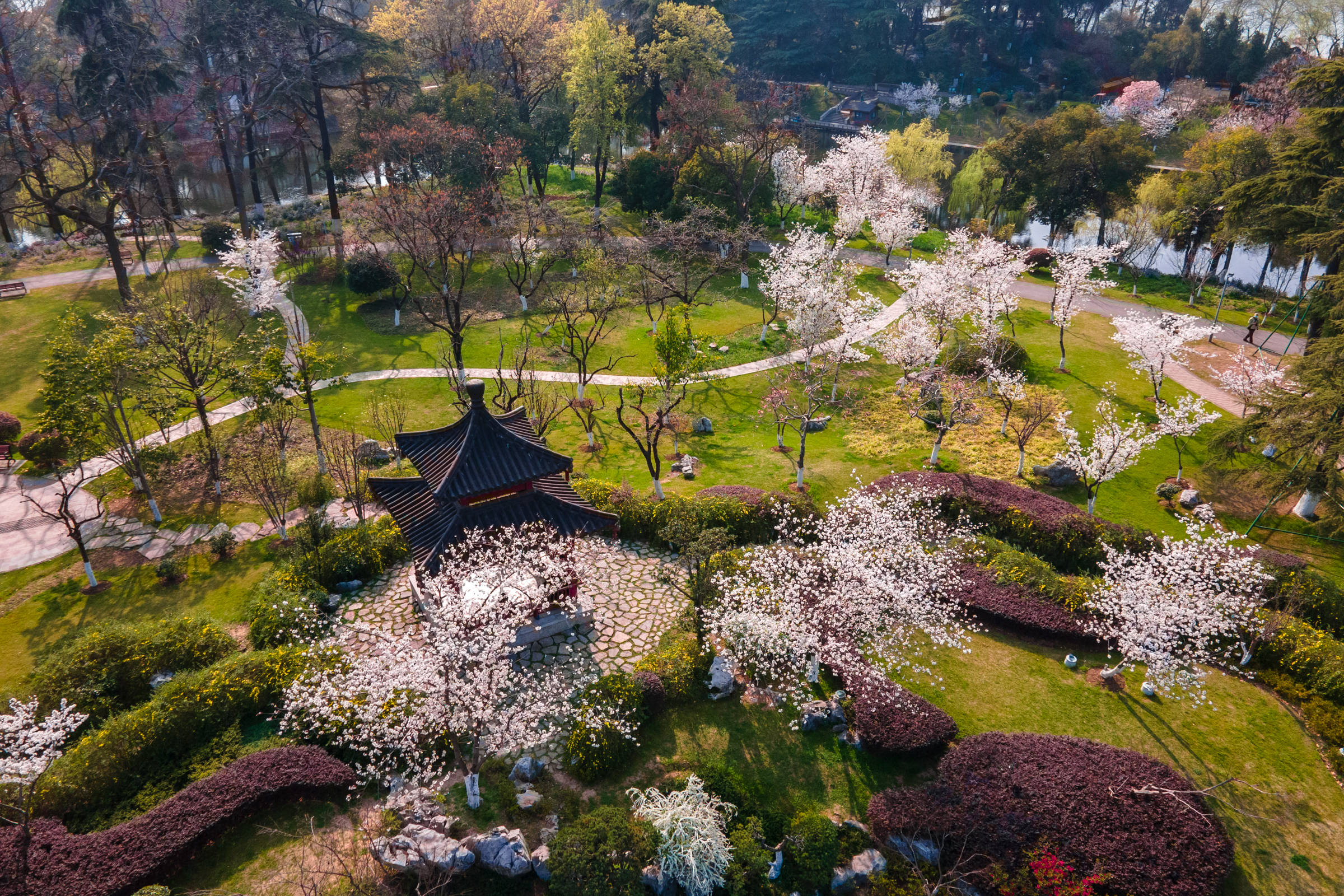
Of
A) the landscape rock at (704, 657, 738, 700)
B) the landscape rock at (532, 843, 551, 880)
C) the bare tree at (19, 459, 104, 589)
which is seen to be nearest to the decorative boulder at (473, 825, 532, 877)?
the landscape rock at (532, 843, 551, 880)

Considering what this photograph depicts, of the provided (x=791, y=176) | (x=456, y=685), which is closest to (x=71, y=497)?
(x=456, y=685)

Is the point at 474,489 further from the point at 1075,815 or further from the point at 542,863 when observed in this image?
the point at 1075,815

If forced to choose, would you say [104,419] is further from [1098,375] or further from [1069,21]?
[1069,21]

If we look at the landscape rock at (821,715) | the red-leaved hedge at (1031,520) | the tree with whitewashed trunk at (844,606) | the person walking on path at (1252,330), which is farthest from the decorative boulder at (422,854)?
the person walking on path at (1252,330)

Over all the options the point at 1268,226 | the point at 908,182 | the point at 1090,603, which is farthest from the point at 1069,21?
the point at 1090,603

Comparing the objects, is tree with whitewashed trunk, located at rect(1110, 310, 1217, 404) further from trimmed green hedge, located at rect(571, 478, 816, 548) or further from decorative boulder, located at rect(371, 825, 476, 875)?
decorative boulder, located at rect(371, 825, 476, 875)

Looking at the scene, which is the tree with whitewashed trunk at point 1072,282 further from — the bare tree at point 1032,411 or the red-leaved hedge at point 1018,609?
the red-leaved hedge at point 1018,609
